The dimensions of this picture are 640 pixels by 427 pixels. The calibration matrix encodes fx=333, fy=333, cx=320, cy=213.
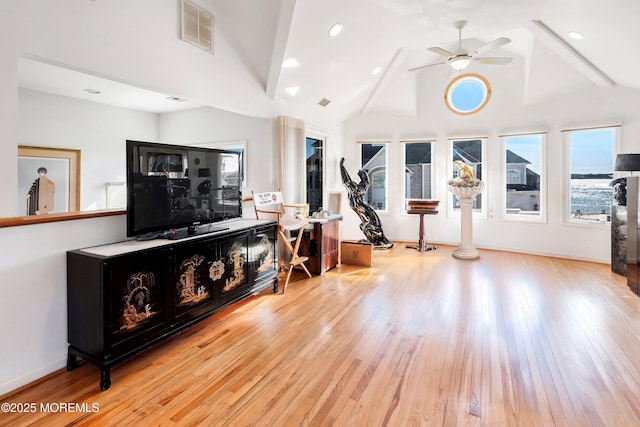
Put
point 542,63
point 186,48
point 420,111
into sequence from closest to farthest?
point 186,48
point 542,63
point 420,111

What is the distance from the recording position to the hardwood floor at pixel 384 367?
6.29 feet

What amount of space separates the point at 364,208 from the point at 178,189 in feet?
13.4

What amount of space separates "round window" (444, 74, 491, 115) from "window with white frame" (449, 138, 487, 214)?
0.60 metres

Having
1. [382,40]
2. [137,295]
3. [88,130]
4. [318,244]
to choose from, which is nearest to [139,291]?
[137,295]

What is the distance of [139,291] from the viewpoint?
2.38 meters

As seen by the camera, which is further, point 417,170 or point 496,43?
point 417,170

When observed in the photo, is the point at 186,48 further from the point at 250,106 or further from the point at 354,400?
the point at 354,400

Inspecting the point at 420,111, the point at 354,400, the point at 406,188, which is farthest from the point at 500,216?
the point at 354,400

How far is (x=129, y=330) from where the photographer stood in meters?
2.33

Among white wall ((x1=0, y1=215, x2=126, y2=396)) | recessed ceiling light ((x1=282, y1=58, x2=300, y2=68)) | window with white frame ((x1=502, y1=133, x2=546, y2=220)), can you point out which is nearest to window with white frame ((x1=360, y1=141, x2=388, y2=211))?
window with white frame ((x1=502, y1=133, x2=546, y2=220))

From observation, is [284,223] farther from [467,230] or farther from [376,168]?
[376,168]

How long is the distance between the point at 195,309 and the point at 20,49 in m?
2.23

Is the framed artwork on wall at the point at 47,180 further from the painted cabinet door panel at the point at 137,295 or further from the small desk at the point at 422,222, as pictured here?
the small desk at the point at 422,222

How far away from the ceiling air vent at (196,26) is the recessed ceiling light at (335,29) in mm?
1399
